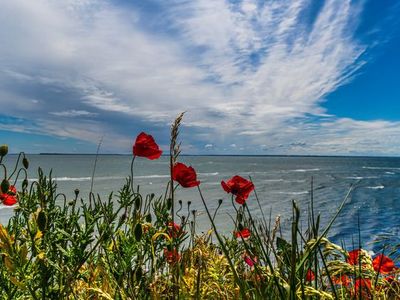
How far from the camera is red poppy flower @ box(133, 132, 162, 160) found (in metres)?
1.79

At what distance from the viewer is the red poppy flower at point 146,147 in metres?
1.79

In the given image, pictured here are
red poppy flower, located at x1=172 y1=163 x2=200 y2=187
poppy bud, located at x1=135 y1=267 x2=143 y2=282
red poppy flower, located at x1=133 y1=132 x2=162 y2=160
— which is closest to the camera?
poppy bud, located at x1=135 y1=267 x2=143 y2=282

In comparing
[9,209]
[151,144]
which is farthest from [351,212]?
[151,144]

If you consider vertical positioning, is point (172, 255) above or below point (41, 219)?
below

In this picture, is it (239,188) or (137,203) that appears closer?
(137,203)

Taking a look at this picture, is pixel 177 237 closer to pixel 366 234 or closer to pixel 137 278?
pixel 137 278

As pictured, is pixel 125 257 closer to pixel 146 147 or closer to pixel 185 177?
pixel 185 177

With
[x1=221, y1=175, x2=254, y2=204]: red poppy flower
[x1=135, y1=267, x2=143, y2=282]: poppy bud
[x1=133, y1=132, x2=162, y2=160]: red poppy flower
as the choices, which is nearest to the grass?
[x1=135, y1=267, x2=143, y2=282]: poppy bud

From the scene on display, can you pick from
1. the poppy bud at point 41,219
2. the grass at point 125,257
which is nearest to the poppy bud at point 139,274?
the grass at point 125,257

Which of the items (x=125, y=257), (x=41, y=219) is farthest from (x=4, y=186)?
(x=125, y=257)

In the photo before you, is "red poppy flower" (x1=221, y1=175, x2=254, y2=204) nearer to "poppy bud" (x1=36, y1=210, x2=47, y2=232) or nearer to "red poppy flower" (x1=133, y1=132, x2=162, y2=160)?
"red poppy flower" (x1=133, y1=132, x2=162, y2=160)

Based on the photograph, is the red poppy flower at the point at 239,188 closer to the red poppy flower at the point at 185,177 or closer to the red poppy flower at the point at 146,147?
the red poppy flower at the point at 185,177

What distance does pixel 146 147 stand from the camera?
182cm

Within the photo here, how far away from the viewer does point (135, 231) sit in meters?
1.17
